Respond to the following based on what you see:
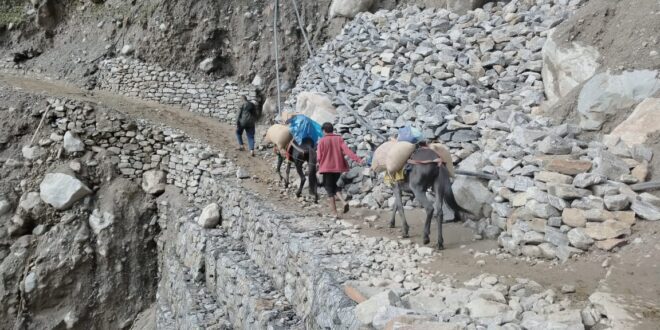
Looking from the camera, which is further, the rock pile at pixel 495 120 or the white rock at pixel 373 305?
the rock pile at pixel 495 120

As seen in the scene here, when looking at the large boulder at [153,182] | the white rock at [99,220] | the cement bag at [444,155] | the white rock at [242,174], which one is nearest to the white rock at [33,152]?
the white rock at [99,220]

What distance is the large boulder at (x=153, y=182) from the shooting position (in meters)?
11.1

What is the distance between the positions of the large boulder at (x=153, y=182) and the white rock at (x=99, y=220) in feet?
3.32

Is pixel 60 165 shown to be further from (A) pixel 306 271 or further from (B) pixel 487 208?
(B) pixel 487 208

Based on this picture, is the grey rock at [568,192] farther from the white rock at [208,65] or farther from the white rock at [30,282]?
the white rock at [208,65]

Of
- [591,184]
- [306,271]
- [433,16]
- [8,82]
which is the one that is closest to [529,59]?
[433,16]

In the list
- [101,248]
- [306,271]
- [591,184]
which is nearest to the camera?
[591,184]

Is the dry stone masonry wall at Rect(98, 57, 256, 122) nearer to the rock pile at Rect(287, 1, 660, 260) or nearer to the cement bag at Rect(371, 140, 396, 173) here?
the rock pile at Rect(287, 1, 660, 260)

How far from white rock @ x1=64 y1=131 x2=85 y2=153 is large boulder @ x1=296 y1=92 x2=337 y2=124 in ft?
17.2

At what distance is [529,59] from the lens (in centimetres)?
876

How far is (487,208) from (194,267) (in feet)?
18.5

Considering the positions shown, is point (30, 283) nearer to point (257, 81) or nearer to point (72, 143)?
point (72, 143)

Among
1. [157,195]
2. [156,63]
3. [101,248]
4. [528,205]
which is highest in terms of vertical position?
[156,63]

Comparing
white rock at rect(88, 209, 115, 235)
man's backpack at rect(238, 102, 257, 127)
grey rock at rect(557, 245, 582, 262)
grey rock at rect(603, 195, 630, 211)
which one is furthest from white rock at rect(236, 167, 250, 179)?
grey rock at rect(603, 195, 630, 211)
